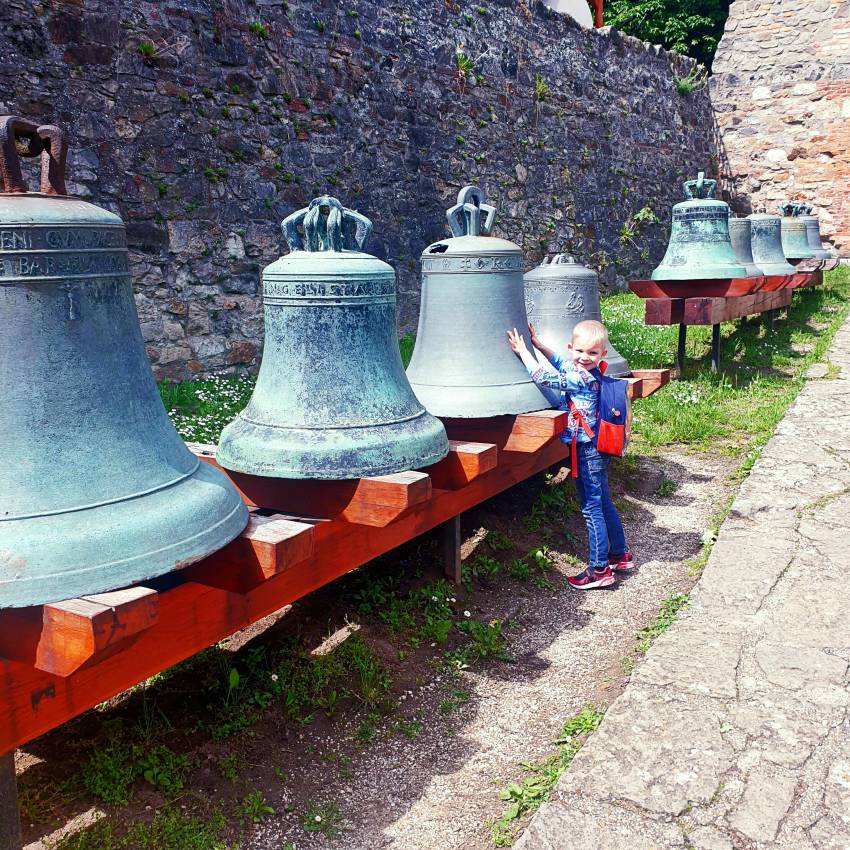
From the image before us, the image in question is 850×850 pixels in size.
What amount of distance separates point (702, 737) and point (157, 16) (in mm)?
5918

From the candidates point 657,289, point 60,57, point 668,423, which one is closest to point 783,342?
point 657,289

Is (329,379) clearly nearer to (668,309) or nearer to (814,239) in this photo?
(668,309)

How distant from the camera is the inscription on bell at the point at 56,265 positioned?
1.72 metres

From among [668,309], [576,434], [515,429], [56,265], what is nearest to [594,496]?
[576,434]

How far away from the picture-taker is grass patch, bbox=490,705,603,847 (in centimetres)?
225

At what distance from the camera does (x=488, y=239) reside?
3.50 m

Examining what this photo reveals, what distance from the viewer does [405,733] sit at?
8.86ft

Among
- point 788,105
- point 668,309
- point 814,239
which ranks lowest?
point 668,309

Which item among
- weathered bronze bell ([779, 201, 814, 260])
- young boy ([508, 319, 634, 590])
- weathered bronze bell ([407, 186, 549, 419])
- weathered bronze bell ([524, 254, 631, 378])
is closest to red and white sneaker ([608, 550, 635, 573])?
young boy ([508, 319, 634, 590])

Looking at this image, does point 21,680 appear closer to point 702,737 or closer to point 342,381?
point 342,381

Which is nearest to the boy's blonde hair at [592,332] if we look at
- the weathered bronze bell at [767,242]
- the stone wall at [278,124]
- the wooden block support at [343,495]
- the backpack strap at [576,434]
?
the backpack strap at [576,434]

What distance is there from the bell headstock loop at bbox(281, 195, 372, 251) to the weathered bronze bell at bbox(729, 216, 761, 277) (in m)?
5.74

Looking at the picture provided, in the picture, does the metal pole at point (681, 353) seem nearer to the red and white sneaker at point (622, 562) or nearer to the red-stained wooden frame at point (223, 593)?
the red and white sneaker at point (622, 562)

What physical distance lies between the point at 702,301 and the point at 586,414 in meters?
3.19
